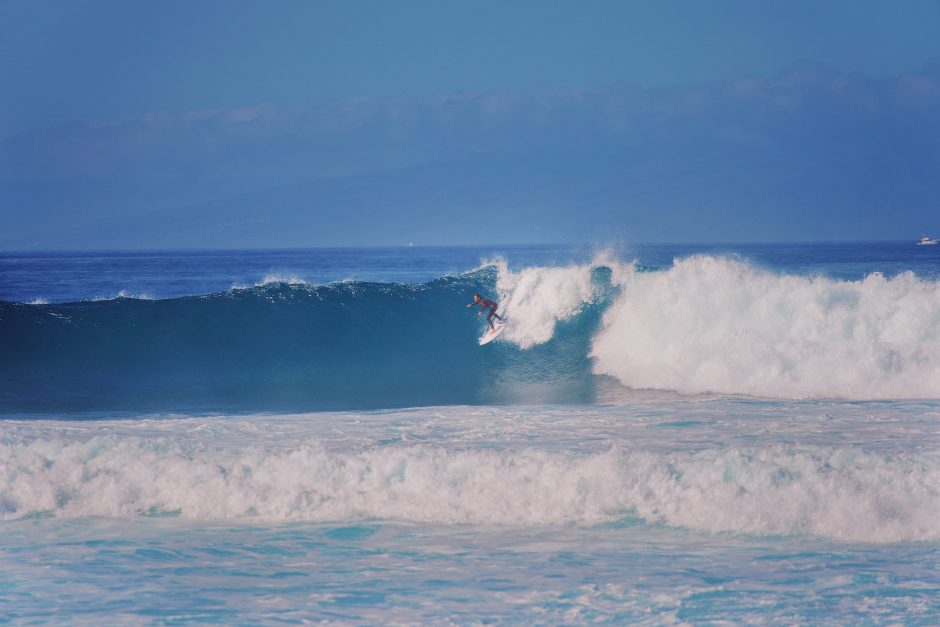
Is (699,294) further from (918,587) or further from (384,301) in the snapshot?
(918,587)

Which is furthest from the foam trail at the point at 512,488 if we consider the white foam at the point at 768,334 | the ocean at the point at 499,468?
the white foam at the point at 768,334

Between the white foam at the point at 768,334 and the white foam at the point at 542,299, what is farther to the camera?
the white foam at the point at 542,299

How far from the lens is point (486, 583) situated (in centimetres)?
556

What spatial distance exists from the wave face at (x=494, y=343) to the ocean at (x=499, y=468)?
6 centimetres

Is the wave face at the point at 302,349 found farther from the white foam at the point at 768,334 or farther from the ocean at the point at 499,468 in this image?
the white foam at the point at 768,334

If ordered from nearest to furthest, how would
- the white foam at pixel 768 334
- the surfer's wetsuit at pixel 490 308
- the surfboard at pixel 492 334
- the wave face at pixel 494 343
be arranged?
the white foam at pixel 768 334 < the wave face at pixel 494 343 < the surfboard at pixel 492 334 < the surfer's wetsuit at pixel 490 308

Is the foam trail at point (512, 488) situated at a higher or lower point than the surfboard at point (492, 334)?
lower

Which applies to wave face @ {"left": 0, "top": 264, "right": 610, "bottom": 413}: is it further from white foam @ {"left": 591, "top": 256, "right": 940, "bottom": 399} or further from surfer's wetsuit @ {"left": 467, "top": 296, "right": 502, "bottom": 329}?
white foam @ {"left": 591, "top": 256, "right": 940, "bottom": 399}

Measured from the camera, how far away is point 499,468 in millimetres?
7414

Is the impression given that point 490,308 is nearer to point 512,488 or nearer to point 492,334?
point 492,334

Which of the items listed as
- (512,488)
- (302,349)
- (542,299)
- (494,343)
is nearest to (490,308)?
(542,299)

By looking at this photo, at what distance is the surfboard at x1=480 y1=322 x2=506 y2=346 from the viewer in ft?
54.6

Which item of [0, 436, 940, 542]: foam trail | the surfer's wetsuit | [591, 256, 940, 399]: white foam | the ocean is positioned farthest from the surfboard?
[0, 436, 940, 542]: foam trail

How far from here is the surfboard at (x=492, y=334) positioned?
655 inches
